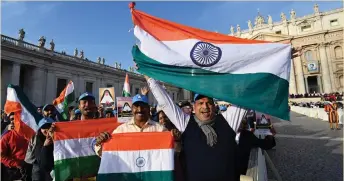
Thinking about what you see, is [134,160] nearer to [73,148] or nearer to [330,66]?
[73,148]

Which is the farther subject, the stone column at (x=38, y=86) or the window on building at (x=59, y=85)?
the window on building at (x=59, y=85)

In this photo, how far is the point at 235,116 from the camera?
2746 millimetres

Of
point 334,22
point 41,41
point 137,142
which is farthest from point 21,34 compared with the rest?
point 334,22

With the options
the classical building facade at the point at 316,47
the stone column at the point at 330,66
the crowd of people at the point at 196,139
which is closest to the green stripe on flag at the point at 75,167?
the crowd of people at the point at 196,139

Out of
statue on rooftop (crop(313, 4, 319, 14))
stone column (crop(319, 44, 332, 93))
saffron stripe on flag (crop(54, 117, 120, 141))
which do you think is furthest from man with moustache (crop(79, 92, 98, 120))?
statue on rooftop (crop(313, 4, 319, 14))

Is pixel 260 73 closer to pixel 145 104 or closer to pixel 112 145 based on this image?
pixel 145 104

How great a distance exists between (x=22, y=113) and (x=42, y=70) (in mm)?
22346

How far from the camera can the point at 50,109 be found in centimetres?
451

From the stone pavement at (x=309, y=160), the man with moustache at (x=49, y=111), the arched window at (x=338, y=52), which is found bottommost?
the stone pavement at (x=309, y=160)

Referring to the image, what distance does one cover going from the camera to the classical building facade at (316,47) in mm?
48219

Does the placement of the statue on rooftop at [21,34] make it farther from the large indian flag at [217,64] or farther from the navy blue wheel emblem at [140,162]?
the navy blue wheel emblem at [140,162]

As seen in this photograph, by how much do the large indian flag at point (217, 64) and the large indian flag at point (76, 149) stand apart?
1.18m

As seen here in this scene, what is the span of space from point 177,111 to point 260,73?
1313 millimetres

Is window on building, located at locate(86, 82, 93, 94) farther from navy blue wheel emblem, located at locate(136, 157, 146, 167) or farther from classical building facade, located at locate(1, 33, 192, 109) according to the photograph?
navy blue wheel emblem, located at locate(136, 157, 146, 167)
